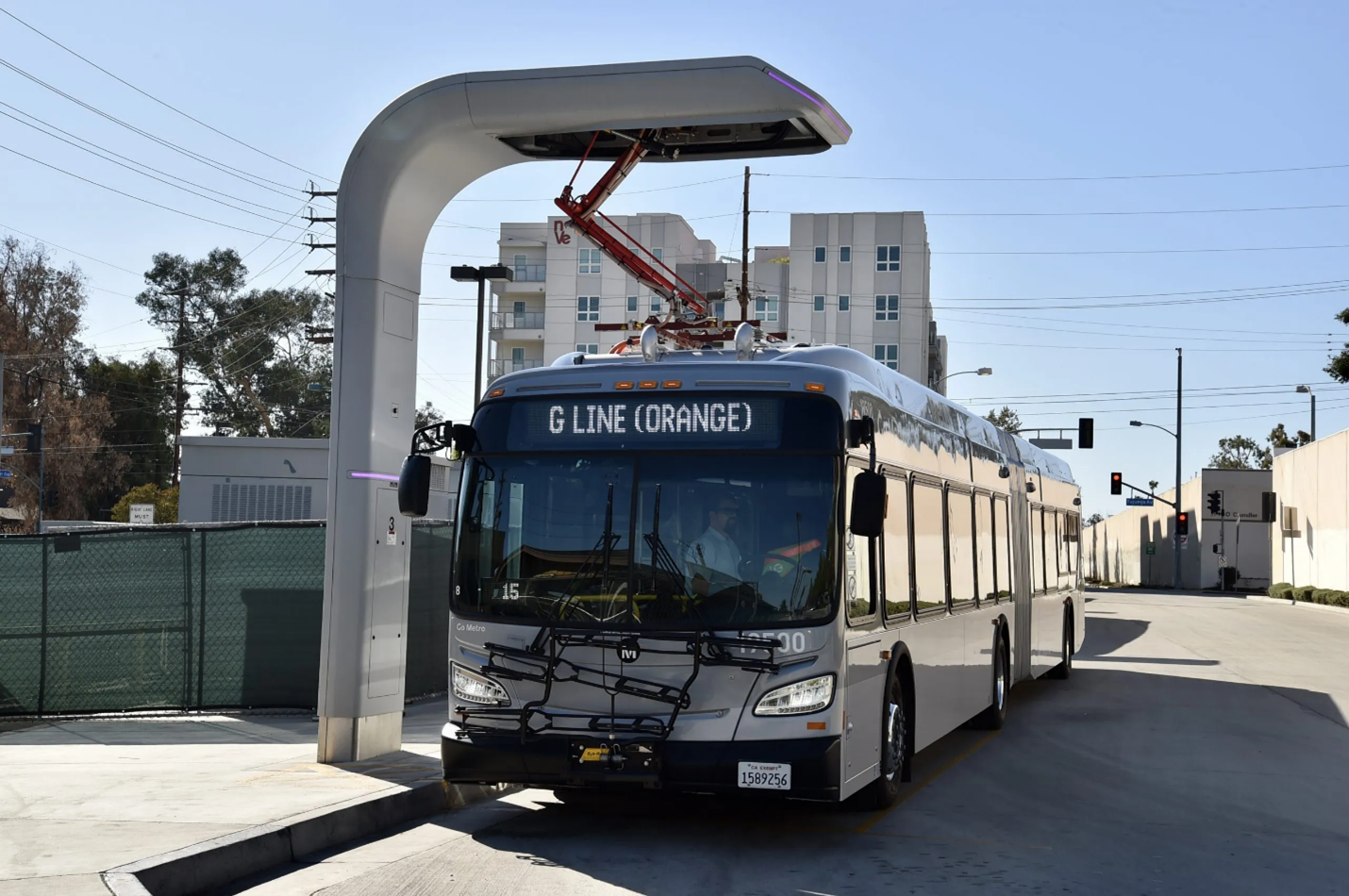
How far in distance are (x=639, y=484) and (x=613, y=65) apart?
3.90 m

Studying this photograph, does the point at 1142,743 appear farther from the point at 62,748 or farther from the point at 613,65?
the point at 62,748

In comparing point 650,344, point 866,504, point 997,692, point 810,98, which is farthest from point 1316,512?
point 866,504

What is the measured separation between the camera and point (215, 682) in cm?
1511

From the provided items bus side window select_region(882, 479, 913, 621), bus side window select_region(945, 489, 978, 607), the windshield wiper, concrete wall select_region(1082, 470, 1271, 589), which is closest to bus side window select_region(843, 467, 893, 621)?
bus side window select_region(882, 479, 913, 621)

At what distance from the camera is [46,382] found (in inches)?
3027

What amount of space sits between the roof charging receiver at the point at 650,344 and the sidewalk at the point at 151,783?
11.4ft

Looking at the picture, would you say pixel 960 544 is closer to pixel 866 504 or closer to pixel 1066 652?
pixel 866 504

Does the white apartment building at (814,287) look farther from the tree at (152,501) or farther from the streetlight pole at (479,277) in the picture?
the streetlight pole at (479,277)

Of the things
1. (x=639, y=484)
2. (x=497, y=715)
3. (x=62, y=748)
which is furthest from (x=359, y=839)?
(x=62, y=748)

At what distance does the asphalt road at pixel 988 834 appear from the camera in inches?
314

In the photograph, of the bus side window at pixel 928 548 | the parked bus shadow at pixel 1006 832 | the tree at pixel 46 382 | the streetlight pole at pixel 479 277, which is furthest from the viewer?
the tree at pixel 46 382

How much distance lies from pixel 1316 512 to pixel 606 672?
5485 cm

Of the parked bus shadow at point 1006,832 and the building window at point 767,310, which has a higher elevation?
the building window at point 767,310

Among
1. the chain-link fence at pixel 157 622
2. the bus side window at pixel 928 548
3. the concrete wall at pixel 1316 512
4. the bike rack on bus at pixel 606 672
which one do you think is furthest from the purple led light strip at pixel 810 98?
the concrete wall at pixel 1316 512
